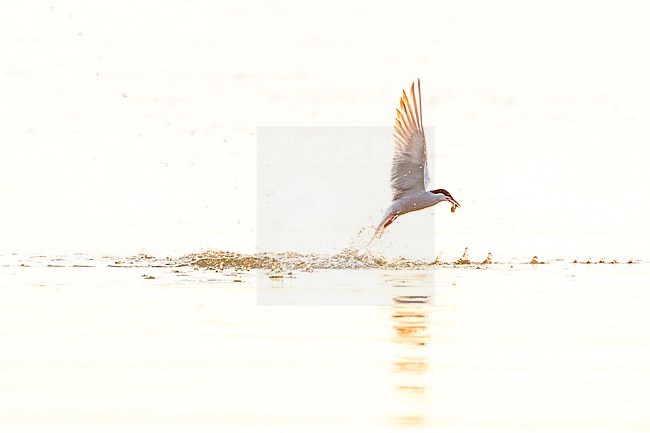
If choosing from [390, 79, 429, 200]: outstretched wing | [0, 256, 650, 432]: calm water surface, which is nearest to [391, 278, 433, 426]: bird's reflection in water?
[0, 256, 650, 432]: calm water surface

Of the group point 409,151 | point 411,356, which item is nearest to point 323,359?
point 411,356

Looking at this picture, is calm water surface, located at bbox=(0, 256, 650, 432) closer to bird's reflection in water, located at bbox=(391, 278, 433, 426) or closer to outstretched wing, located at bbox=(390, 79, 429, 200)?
bird's reflection in water, located at bbox=(391, 278, 433, 426)

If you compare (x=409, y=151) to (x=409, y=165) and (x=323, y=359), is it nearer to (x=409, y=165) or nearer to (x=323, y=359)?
(x=409, y=165)

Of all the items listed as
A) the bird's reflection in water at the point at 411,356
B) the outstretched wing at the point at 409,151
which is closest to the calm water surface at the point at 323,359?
the bird's reflection in water at the point at 411,356

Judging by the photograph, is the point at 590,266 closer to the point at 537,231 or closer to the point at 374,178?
the point at 537,231

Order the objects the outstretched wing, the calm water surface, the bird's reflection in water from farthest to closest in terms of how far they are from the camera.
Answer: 1. the outstretched wing
2. the bird's reflection in water
3. the calm water surface

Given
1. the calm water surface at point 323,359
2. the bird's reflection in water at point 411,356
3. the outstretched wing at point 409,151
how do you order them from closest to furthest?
the calm water surface at point 323,359 < the bird's reflection in water at point 411,356 < the outstretched wing at point 409,151

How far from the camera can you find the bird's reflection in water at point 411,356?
6.98 meters

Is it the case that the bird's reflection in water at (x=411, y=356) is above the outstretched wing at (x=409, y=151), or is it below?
below

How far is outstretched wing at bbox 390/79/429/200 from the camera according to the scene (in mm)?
16250

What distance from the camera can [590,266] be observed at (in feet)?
60.6

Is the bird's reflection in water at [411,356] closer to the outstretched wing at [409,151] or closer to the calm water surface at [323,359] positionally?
the calm water surface at [323,359]

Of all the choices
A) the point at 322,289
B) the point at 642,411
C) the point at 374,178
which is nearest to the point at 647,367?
the point at 642,411

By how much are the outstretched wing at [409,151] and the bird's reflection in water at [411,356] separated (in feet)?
10.9
